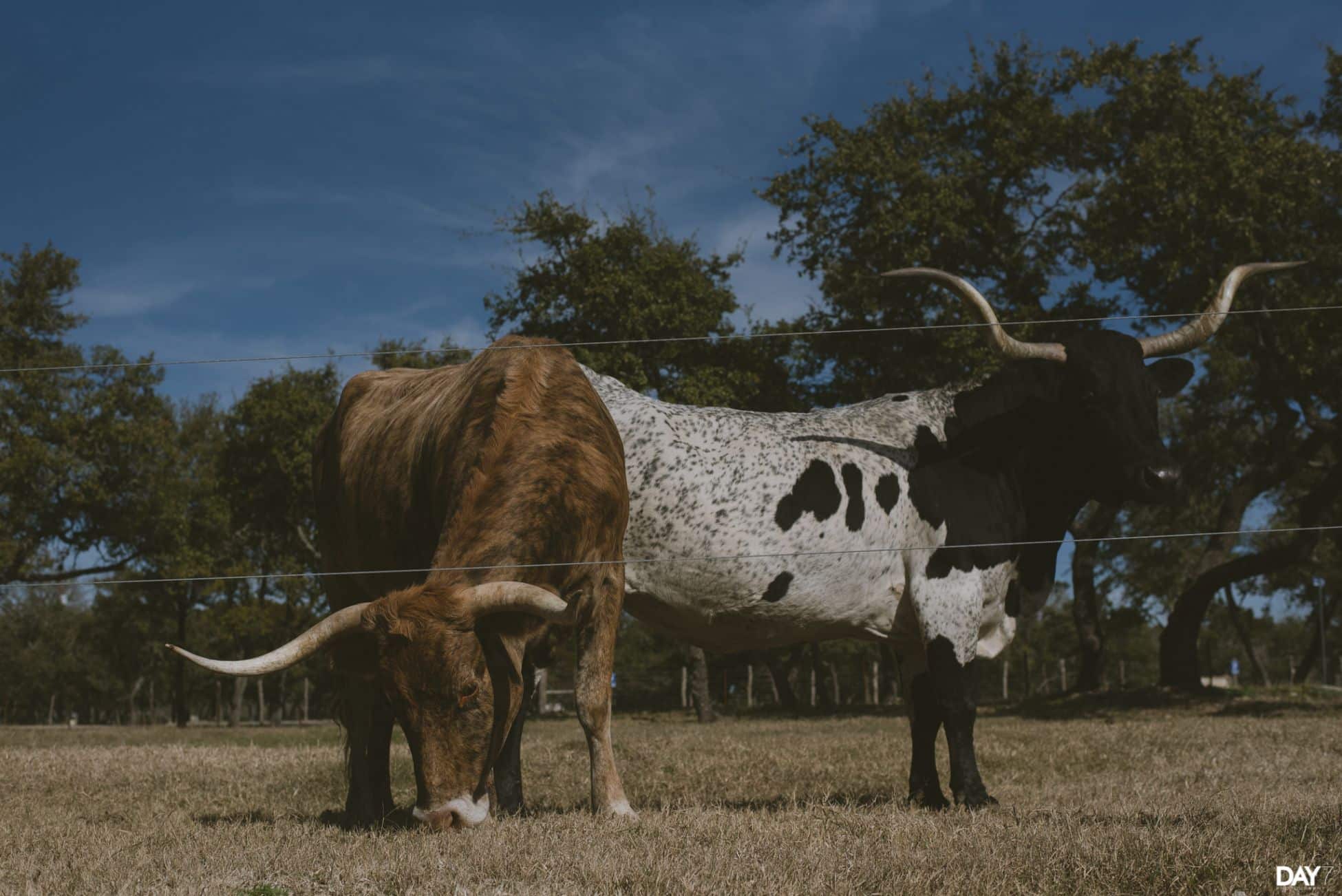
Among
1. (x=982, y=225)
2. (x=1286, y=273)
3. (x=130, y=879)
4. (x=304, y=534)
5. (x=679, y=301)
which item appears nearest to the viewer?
(x=130, y=879)

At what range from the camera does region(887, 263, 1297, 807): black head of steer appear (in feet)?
25.1

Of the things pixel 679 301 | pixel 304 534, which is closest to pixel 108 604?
pixel 304 534

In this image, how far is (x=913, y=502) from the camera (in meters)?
7.85

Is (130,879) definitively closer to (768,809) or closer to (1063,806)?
(768,809)

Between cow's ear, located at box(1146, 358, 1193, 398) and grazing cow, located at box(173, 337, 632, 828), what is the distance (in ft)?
14.4

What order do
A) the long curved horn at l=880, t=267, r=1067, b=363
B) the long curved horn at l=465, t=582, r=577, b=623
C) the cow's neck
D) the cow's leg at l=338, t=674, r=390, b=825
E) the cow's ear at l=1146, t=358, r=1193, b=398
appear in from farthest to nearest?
the cow's ear at l=1146, t=358, r=1193, b=398 → the cow's neck → the long curved horn at l=880, t=267, r=1067, b=363 → the cow's leg at l=338, t=674, r=390, b=825 → the long curved horn at l=465, t=582, r=577, b=623

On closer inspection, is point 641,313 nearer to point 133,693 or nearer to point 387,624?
A: point 387,624

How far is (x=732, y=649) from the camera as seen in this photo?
8.07 meters

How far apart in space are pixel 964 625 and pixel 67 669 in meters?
68.4

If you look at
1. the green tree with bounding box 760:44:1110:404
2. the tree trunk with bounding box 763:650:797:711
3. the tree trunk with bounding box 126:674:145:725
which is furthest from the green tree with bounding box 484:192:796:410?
the tree trunk with bounding box 126:674:145:725

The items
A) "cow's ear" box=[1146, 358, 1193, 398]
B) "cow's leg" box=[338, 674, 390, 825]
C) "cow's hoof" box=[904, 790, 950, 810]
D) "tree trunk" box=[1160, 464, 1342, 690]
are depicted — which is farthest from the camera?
"tree trunk" box=[1160, 464, 1342, 690]

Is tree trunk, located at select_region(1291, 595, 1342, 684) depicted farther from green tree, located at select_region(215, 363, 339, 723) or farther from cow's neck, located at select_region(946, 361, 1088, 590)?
cow's neck, located at select_region(946, 361, 1088, 590)

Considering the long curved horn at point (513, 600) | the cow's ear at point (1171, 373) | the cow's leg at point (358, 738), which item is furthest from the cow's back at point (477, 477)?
the cow's ear at point (1171, 373)

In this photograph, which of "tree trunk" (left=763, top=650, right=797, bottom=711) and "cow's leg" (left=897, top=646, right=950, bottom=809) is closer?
"cow's leg" (left=897, top=646, right=950, bottom=809)
